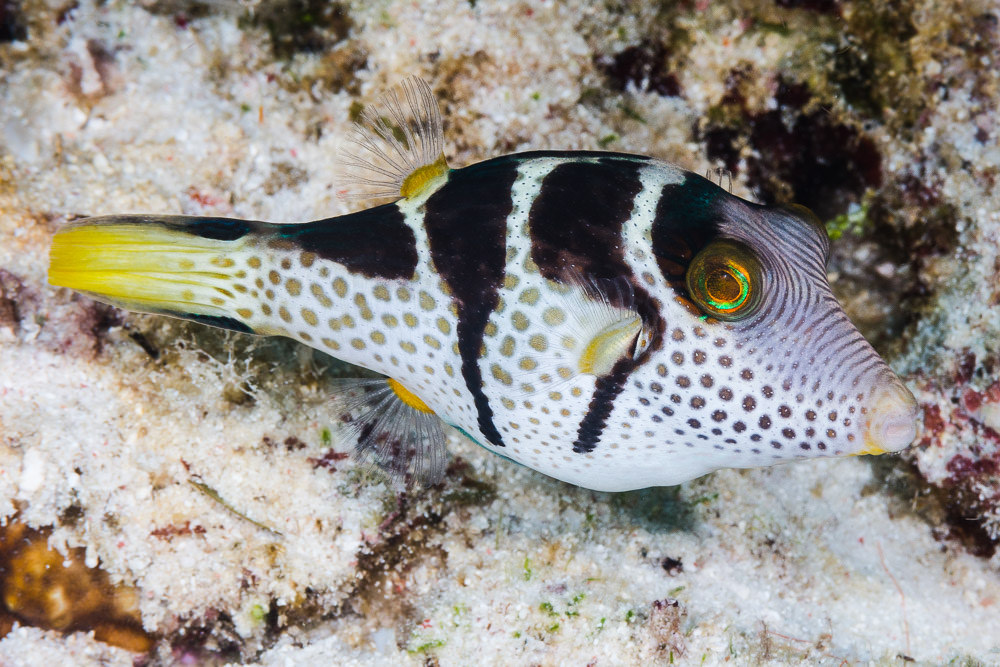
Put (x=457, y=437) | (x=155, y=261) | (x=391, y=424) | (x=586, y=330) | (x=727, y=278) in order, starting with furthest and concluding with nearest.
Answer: (x=457, y=437), (x=391, y=424), (x=155, y=261), (x=586, y=330), (x=727, y=278)

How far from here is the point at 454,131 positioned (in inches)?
115

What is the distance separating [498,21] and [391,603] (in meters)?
2.58

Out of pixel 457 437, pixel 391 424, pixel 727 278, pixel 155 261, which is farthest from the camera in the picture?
pixel 457 437

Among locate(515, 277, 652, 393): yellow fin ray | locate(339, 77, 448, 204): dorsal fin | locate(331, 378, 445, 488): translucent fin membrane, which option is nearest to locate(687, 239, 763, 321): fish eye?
locate(515, 277, 652, 393): yellow fin ray

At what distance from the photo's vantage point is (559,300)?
1829mm

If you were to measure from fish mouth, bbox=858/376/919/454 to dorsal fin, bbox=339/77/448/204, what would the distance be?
1482mm

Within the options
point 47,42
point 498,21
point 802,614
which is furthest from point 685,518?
point 47,42

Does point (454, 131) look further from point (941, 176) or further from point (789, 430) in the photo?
point (941, 176)

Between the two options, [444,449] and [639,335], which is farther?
[444,449]

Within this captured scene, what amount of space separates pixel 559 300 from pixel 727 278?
464 millimetres

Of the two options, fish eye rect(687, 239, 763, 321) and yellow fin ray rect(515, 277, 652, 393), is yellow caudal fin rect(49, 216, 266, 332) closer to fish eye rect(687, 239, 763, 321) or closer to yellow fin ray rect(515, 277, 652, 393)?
yellow fin ray rect(515, 277, 652, 393)

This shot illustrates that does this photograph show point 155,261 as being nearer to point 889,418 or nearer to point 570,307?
point 570,307

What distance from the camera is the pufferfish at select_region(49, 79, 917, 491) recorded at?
172cm

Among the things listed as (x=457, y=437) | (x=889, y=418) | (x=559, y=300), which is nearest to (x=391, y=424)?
(x=457, y=437)
